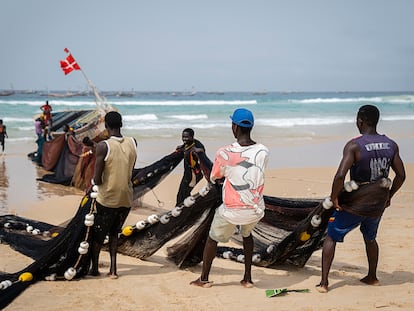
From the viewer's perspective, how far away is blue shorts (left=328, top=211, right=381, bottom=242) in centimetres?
480

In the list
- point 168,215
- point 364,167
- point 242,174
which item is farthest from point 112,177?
point 364,167

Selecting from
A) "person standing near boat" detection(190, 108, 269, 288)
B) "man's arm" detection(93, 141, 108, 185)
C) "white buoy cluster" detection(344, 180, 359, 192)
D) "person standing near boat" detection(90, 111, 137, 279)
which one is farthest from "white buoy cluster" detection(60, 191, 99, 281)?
"white buoy cluster" detection(344, 180, 359, 192)

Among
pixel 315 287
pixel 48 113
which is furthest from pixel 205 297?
pixel 48 113

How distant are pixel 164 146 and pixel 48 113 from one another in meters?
4.75

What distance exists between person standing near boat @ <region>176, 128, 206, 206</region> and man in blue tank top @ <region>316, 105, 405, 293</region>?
295cm

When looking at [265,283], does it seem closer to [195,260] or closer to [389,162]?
[195,260]

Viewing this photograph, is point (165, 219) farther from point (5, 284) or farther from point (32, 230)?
point (32, 230)

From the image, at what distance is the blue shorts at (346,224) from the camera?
15.8 feet

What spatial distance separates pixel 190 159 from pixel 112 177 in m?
2.57

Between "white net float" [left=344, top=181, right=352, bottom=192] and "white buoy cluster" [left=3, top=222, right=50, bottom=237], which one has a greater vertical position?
"white net float" [left=344, top=181, right=352, bottom=192]

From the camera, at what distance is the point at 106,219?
5258 mm

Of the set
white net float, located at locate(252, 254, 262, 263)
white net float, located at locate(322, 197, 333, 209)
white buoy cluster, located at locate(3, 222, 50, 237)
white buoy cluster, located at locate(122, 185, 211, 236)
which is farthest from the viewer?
white buoy cluster, located at locate(3, 222, 50, 237)

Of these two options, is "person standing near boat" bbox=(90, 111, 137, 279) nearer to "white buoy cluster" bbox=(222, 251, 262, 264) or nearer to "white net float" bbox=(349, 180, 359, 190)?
"white buoy cluster" bbox=(222, 251, 262, 264)

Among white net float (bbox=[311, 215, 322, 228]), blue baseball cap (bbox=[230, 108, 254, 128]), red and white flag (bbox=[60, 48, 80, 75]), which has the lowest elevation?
white net float (bbox=[311, 215, 322, 228])
